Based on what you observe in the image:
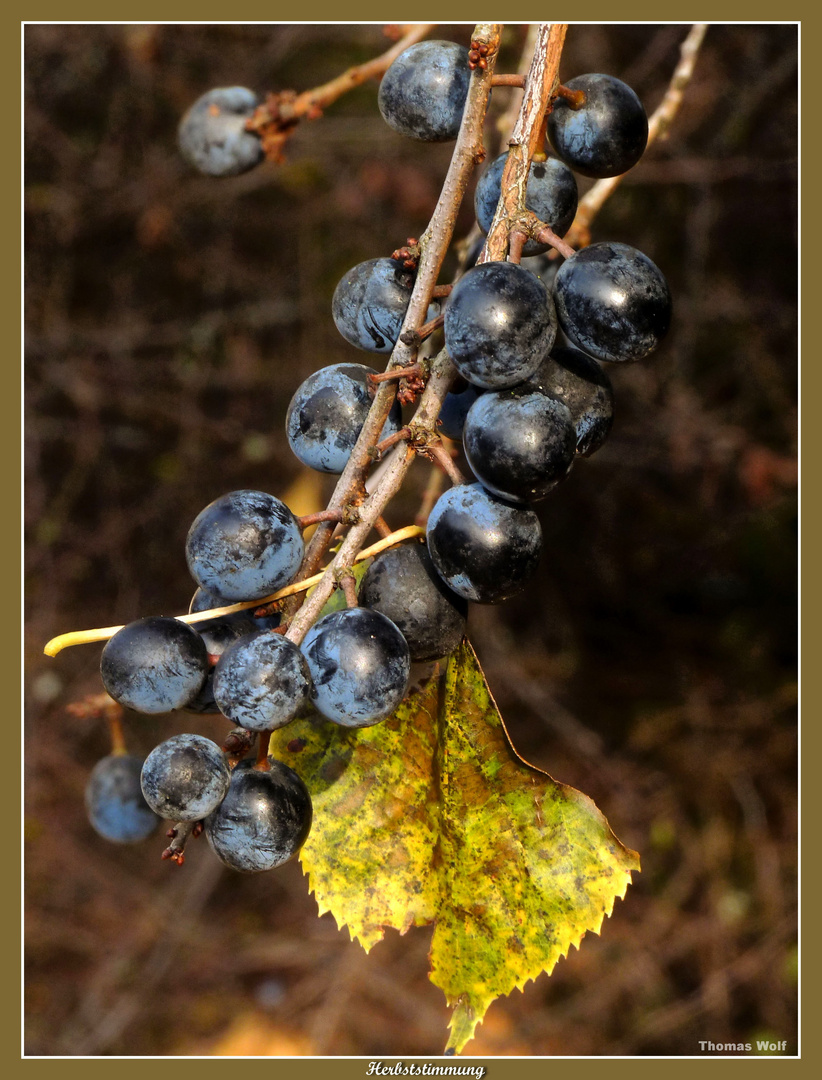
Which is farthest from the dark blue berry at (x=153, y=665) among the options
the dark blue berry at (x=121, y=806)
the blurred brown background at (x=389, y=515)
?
the blurred brown background at (x=389, y=515)

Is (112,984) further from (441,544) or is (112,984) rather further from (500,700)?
(441,544)

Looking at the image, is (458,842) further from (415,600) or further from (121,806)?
(121,806)

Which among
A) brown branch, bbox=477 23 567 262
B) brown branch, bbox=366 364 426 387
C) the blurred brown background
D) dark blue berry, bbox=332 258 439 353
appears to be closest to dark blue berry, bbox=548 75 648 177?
brown branch, bbox=477 23 567 262

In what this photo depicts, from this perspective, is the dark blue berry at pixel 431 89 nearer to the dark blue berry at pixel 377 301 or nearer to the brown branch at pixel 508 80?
the brown branch at pixel 508 80

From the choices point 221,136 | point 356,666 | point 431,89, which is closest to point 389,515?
point 221,136

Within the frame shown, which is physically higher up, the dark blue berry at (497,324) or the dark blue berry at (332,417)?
the dark blue berry at (497,324)

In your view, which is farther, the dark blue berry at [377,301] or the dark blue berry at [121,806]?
the dark blue berry at [121,806]
